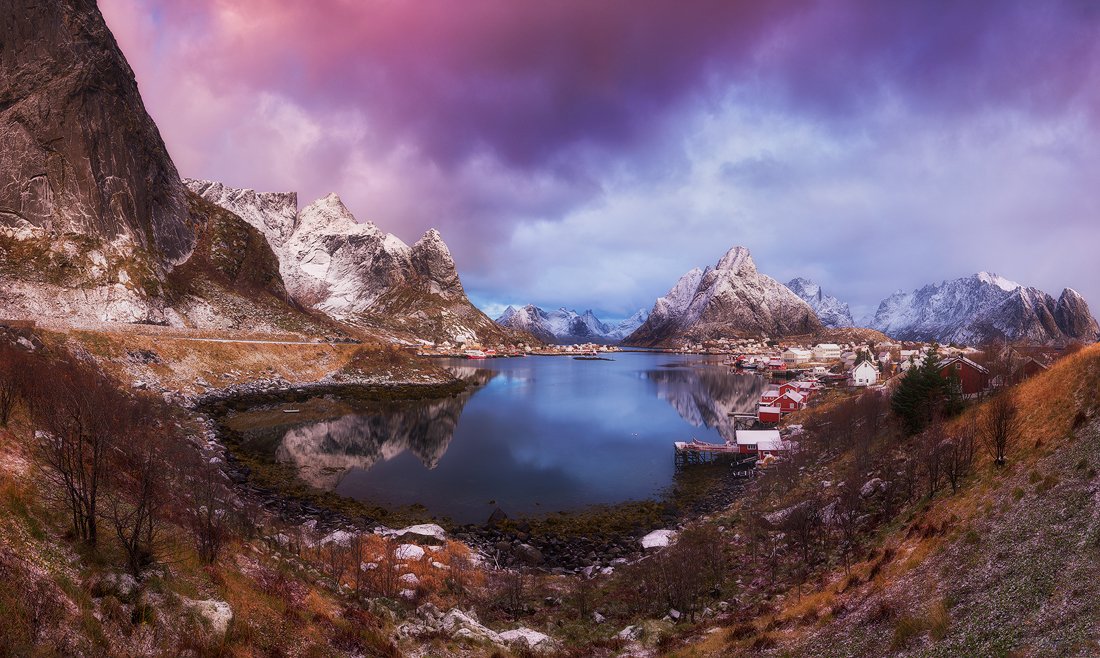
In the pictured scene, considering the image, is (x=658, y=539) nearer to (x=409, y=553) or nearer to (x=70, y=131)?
(x=409, y=553)

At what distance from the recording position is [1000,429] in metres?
23.2

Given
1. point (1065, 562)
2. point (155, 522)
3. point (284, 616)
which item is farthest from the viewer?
point (155, 522)

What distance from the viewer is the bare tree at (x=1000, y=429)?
→ 912 inches

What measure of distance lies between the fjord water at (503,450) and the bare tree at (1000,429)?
26427 millimetres

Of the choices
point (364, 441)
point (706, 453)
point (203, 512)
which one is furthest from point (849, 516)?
point (364, 441)

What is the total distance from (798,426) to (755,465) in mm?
17028

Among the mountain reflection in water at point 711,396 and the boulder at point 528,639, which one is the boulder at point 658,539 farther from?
the mountain reflection in water at point 711,396

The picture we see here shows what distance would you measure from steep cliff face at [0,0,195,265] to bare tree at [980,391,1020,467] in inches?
5572

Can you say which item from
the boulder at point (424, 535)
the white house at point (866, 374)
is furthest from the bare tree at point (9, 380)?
the white house at point (866, 374)

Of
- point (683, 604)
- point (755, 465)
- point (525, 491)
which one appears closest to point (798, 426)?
point (755, 465)

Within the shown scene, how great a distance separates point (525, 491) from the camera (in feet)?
148

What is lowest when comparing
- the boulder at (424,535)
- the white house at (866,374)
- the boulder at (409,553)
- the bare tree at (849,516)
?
the boulder at (424,535)

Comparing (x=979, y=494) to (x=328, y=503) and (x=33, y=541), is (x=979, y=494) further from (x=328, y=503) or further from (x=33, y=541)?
(x=328, y=503)

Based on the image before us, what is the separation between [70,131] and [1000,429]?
160 m
